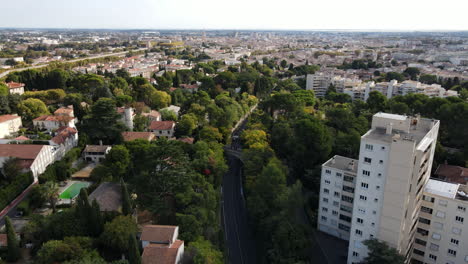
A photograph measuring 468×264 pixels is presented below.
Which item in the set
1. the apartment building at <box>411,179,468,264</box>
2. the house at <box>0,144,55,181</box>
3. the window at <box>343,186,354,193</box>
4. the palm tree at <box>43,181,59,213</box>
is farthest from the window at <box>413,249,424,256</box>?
the house at <box>0,144,55,181</box>

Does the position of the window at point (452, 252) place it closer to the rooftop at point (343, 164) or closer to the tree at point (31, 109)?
the rooftop at point (343, 164)

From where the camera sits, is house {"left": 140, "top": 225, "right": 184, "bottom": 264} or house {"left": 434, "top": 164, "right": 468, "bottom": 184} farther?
house {"left": 434, "top": 164, "right": 468, "bottom": 184}

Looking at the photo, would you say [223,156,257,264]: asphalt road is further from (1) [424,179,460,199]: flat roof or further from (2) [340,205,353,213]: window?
(1) [424,179,460,199]: flat roof

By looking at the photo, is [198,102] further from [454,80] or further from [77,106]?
[454,80]

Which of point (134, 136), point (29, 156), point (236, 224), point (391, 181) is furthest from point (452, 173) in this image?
point (29, 156)

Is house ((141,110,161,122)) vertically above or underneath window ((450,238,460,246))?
above

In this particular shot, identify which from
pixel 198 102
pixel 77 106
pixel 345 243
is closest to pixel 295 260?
pixel 345 243

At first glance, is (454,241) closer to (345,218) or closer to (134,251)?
(345,218)
